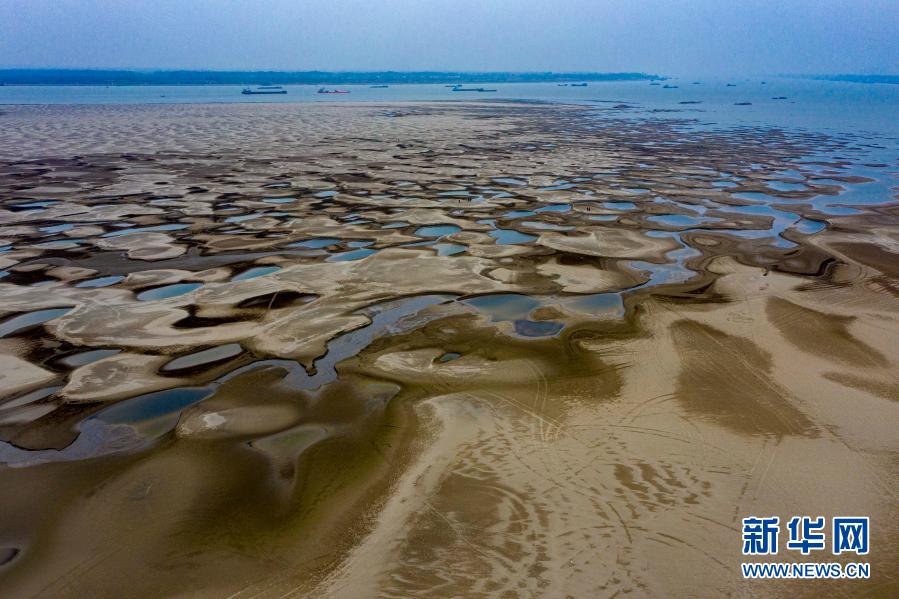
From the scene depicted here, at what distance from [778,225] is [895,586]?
13.0m

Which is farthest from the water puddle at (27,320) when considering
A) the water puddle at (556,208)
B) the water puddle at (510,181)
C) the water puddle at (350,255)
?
the water puddle at (510,181)

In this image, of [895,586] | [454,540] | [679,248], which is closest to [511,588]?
[454,540]

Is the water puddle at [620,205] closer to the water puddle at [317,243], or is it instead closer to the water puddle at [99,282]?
the water puddle at [317,243]

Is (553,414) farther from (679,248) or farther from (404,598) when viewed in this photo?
(679,248)

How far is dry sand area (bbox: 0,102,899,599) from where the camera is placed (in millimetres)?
4703

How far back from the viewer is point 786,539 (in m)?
4.87

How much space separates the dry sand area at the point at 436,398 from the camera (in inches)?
185

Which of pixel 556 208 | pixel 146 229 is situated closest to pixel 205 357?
pixel 146 229

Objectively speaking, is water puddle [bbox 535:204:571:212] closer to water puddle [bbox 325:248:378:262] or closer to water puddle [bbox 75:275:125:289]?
water puddle [bbox 325:248:378:262]

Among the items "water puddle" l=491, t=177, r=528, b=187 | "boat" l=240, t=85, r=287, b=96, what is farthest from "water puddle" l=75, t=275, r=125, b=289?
"boat" l=240, t=85, r=287, b=96

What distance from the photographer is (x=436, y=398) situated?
7.04 metres

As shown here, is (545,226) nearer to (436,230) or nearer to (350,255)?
(436,230)

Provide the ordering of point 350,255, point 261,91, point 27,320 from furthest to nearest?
point 261,91
point 350,255
point 27,320

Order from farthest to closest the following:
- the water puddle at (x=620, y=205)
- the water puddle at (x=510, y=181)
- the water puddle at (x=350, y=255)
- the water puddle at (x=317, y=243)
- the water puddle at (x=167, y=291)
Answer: the water puddle at (x=510, y=181), the water puddle at (x=620, y=205), the water puddle at (x=317, y=243), the water puddle at (x=350, y=255), the water puddle at (x=167, y=291)
